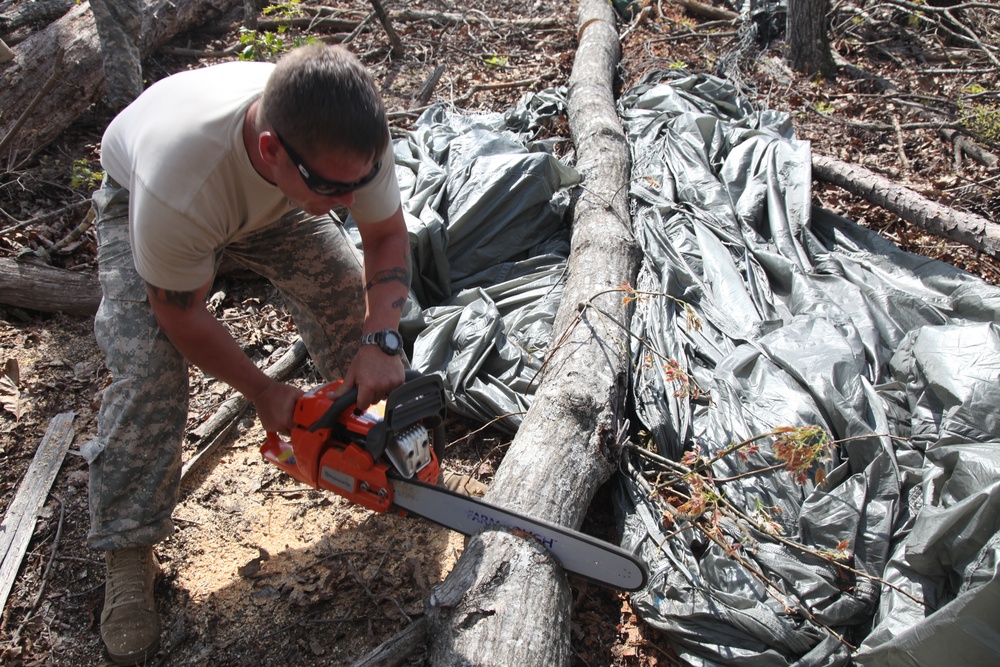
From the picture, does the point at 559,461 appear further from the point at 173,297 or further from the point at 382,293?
the point at 173,297

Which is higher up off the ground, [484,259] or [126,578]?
[484,259]

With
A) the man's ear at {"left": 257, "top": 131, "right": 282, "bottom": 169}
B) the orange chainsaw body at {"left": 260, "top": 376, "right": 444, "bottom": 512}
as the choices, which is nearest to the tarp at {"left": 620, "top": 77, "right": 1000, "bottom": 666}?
the orange chainsaw body at {"left": 260, "top": 376, "right": 444, "bottom": 512}

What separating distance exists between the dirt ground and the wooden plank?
0.05 meters

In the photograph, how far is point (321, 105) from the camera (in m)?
1.71

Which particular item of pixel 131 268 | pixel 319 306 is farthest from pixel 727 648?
pixel 131 268

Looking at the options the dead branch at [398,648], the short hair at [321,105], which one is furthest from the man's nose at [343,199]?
the dead branch at [398,648]

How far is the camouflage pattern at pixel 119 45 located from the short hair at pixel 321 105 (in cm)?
349

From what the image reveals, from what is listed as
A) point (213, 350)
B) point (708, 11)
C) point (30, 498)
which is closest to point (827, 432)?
point (213, 350)

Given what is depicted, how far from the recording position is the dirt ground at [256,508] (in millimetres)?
2500

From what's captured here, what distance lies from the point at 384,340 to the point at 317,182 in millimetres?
651

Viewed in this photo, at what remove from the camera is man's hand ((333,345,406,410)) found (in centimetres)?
221

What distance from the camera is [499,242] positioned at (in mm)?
4273

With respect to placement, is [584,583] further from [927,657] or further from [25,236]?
[25,236]

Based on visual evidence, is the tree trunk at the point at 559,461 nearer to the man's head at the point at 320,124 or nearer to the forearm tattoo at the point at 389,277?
the forearm tattoo at the point at 389,277
